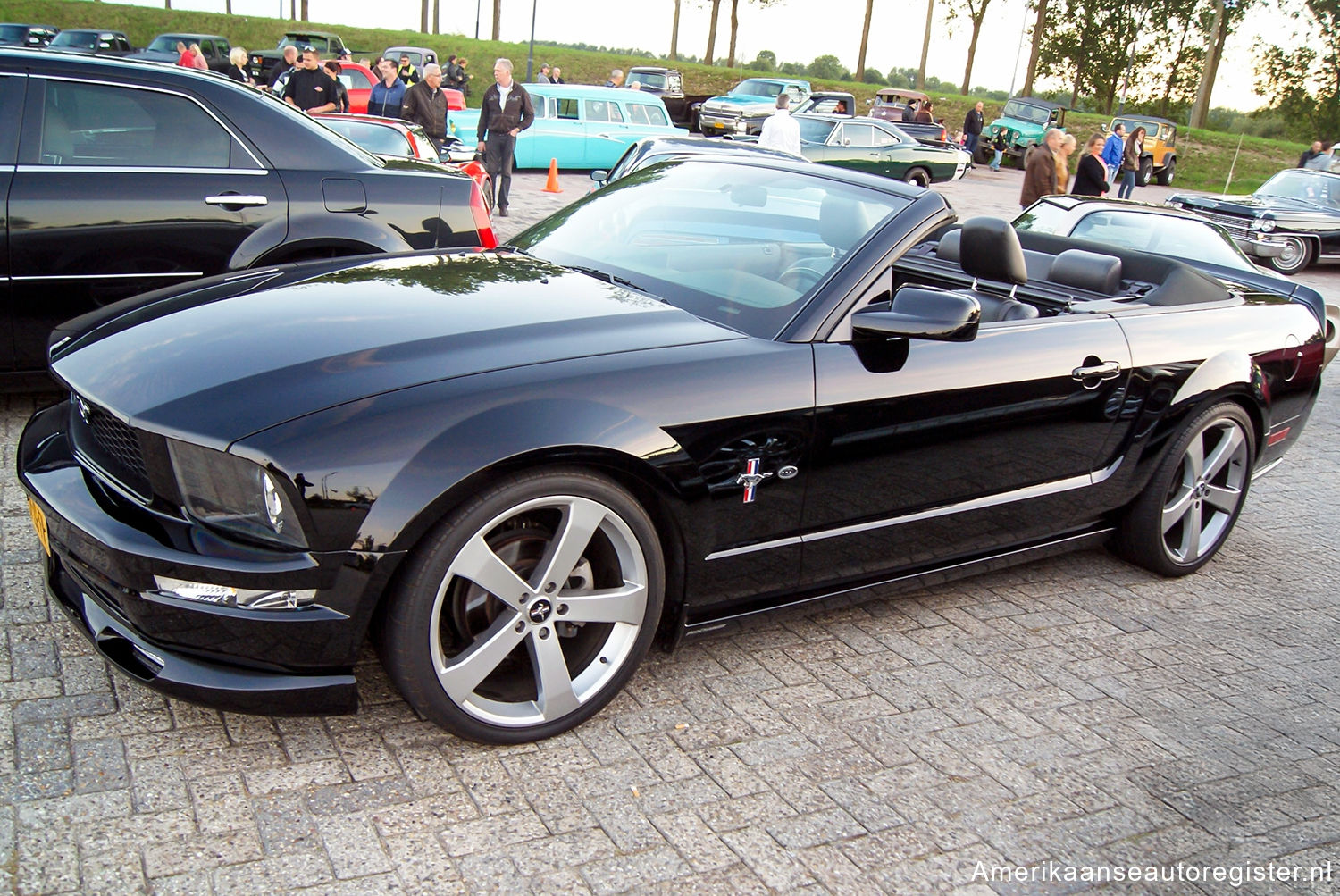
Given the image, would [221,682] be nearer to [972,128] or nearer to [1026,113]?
[972,128]

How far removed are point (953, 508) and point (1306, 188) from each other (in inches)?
647

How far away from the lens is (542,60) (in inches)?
1746

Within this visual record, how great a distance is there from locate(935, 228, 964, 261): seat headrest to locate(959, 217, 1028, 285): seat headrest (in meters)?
1.20

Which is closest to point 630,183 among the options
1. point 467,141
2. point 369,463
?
point 369,463

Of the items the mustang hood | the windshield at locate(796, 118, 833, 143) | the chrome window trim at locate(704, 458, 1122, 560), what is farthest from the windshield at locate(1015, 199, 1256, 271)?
the windshield at locate(796, 118, 833, 143)

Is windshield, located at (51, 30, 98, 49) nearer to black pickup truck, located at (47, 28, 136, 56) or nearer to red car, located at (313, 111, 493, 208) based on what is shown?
black pickup truck, located at (47, 28, 136, 56)

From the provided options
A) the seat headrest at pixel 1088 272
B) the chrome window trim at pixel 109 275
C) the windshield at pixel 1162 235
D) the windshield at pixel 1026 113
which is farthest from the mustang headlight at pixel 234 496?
the windshield at pixel 1026 113

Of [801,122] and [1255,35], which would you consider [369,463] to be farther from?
[1255,35]

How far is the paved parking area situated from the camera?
2.38 metres

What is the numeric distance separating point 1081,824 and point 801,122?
19751mm

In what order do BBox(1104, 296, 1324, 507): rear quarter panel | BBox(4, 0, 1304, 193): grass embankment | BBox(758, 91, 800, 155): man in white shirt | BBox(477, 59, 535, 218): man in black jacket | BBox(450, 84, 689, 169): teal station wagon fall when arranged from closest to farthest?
BBox(1104, 296, 1324, 507): rear quarter panel
BBox(477, 59, 535, 218): man in black jacket
BBox(758, 91, 800, 155): man in white shirt
BBox(450, 84, 689, 169): teal station wagon
BBox(4, 0, 1304, 193): grass embankment

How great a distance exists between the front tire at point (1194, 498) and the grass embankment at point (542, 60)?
33531 millimetres

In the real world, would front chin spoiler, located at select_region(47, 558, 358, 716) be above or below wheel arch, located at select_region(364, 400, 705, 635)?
below

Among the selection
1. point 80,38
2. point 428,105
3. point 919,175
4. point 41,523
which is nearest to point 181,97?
point 41,523
